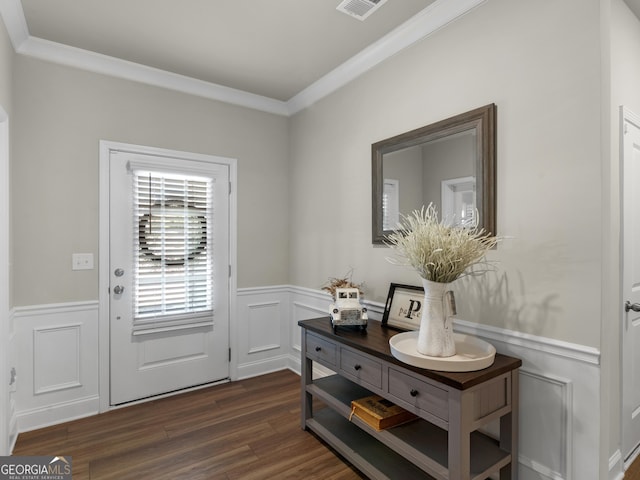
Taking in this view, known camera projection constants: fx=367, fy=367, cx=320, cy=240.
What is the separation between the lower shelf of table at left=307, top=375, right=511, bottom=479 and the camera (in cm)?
173

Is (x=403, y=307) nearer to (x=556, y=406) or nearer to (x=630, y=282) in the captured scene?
(x=556, y=406)

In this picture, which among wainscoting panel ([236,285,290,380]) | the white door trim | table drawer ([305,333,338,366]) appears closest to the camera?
the white door trim

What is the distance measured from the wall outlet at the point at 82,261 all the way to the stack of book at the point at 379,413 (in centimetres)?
221

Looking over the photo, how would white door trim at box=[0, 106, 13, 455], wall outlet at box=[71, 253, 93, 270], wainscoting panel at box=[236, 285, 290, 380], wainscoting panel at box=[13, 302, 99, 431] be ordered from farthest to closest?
wainscoting panel at box=[236, 285, 290, 380], wall outlet at box=[71, 253, 93, 270], wainscoting panel at box=[13, 302, 99, 431], white door trim at box=[0, 106, 13, 455]

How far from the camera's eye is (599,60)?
62.9 inches

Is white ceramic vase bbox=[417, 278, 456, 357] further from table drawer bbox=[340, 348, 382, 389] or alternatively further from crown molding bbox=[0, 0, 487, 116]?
crown molding bbox=[0, 0, 487, 116]

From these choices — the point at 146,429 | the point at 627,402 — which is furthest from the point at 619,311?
the point at 146,429

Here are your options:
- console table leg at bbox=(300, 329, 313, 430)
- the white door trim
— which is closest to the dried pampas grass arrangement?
console table leg at bbox=(300, 329, 313, 430)

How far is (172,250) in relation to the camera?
3156 millimetres

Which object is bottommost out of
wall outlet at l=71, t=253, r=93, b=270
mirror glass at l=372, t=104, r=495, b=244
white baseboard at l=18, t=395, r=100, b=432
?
white baseboard at l=18, t=395, r=100, b=432

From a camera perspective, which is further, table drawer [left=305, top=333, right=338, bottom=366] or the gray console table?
table drawer [left=305, top=333, right=338, bottom=366]

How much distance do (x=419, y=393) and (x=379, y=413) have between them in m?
0.42

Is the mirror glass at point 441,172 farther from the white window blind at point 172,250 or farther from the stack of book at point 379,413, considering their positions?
the white window blind at point 172,250

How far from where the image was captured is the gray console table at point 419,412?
5.20 ft
